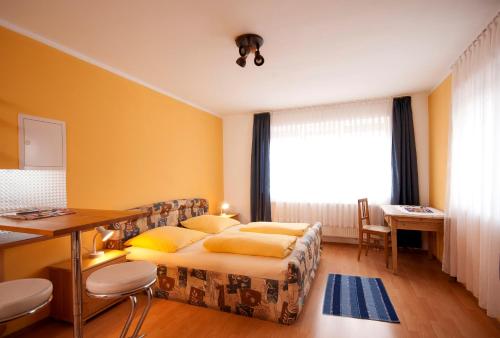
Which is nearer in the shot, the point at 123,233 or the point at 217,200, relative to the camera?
the point at 123,233

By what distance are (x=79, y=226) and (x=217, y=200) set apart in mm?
4445

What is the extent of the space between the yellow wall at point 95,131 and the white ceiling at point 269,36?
24 cm

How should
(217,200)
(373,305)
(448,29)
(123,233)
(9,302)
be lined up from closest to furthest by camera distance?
(9,302)
(448,29)
(373,305)
(123,233)
(217,200)

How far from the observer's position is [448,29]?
238cm

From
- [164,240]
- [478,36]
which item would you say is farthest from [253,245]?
[478,36]

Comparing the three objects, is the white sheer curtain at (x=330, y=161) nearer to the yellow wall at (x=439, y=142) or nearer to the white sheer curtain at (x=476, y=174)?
the yellow wall at (x=439, y=142)

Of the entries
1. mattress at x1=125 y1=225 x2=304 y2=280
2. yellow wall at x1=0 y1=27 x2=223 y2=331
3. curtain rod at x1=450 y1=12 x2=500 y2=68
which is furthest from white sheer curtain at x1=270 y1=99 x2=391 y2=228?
mattress at x1=125 y1=225 x2=304 y2=280

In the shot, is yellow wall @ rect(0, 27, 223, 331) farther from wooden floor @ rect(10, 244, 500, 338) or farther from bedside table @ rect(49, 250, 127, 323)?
wooden floor @ rect(10, 244, 500, 338)

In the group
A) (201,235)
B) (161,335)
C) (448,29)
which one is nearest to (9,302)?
(161,335)

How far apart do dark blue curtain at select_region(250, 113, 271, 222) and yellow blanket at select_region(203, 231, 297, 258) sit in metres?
2.39

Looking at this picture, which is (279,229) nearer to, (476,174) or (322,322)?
(322,322)

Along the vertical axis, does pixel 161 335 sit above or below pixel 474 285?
below

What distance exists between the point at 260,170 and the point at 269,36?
3208 mm

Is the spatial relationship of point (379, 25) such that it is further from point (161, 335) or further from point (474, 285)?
point (161, 335)
